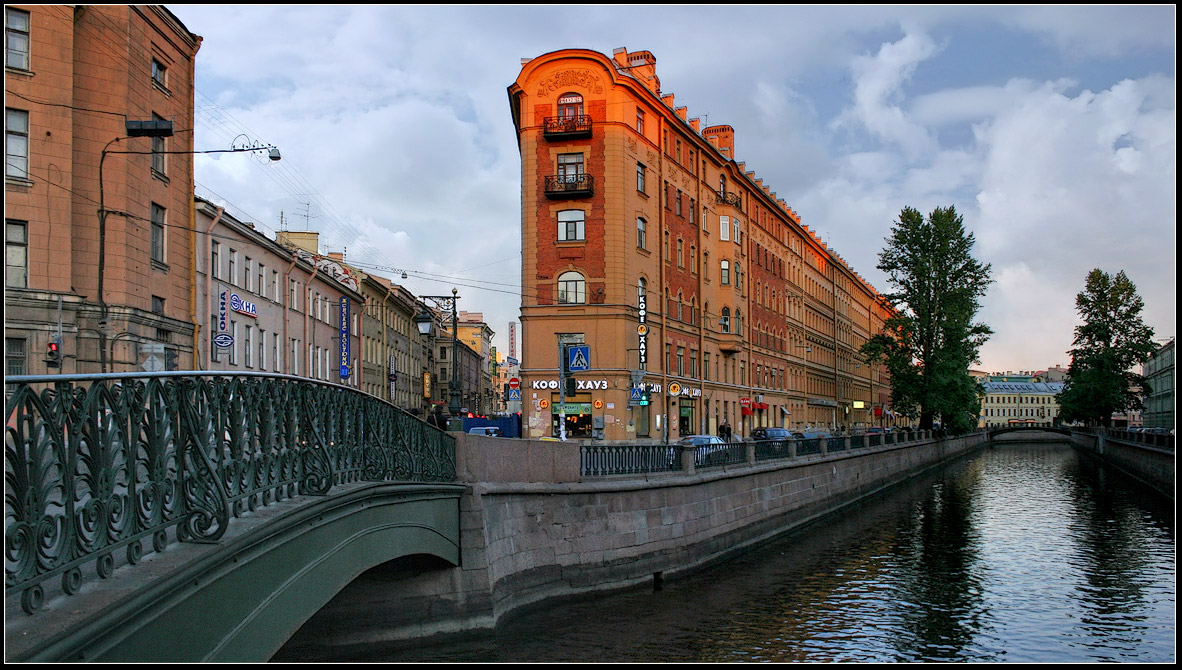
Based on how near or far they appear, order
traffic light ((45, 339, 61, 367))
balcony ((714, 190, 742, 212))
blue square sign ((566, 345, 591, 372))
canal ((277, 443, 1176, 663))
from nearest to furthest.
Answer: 1. canal ((277, 443, 1176, 663))
2. traffic light ((45, 339, 61, 367))
3. blue square sign ((566, 345, 591, 372))
4. balcony ((714, 190, 742, 212))

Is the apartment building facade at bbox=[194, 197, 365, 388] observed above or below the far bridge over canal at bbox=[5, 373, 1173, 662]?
above

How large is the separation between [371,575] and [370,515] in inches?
148

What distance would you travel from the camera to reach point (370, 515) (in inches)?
423

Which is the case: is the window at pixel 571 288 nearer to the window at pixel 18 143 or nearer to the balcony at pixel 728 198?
the balcony at pixel 728 198

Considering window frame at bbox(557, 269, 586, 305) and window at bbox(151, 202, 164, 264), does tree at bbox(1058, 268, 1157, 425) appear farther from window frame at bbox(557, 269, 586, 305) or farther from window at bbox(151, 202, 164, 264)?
window at bbox(151, 202, 164, 264)

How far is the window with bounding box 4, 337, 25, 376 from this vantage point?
83.7 ft

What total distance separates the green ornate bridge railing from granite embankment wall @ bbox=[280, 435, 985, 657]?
4922 mm

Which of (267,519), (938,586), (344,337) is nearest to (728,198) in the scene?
(344,337)

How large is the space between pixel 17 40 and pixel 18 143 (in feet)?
9.37

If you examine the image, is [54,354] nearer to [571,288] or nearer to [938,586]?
[938,586]

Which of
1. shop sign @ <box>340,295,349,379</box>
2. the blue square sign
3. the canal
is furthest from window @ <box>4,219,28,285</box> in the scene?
shop sign @ <box>340,295,349,379</box>

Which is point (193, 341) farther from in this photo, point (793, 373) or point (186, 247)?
point (793, 373)

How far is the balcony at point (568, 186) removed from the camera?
46.7 meters

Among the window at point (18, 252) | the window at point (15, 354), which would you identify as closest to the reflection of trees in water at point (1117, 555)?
the window at point (15, 354)
